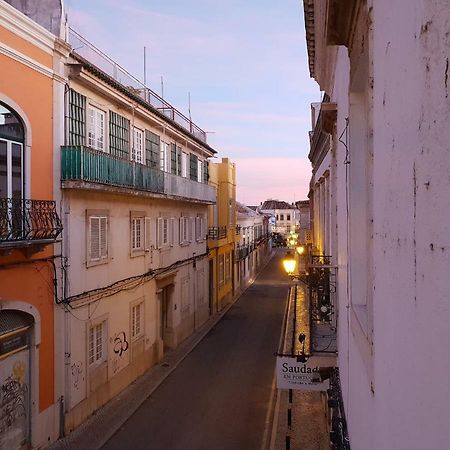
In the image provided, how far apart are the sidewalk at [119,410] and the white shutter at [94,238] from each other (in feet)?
14.8

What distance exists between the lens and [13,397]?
1177 centimetres

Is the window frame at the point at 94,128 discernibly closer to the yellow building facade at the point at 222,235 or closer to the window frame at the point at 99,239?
the window frame at the point at 99,239

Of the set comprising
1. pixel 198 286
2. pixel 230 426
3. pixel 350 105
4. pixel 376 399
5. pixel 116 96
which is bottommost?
pixel 230 426

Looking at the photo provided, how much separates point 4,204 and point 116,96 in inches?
265

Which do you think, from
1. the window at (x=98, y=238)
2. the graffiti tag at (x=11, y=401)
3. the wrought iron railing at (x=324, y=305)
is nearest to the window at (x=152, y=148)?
the window at (x=98, y=238)

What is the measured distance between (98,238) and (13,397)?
510 centimetres

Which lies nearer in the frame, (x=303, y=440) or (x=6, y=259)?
(x=6, y=259)

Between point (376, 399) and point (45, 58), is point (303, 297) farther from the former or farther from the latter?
point (376, 399)

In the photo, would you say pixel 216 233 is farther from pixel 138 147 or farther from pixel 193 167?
pixel 138 147

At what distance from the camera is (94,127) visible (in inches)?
609

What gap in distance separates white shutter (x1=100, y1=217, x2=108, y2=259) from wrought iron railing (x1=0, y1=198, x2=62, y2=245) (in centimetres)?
287

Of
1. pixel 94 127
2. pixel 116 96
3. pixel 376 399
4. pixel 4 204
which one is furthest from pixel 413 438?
pixel 116 96

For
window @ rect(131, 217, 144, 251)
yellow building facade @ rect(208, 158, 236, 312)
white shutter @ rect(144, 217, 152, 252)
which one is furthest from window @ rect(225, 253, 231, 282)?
window @ rect(131, 217, 144, 251)

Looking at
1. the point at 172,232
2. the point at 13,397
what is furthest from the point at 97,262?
the point at 172,232
